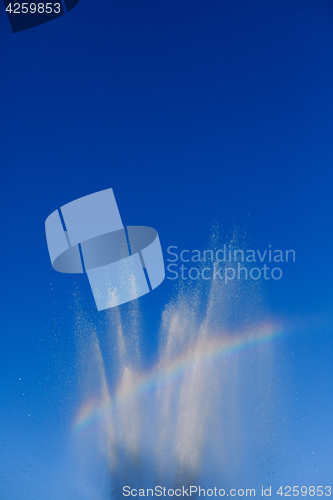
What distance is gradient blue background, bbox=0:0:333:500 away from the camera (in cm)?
215

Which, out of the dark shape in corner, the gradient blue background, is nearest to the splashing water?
the gradient blue background

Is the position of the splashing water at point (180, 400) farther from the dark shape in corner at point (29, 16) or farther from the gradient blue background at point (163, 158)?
the dark shape in corner at point (29, 16)

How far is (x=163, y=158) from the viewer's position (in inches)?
85.3

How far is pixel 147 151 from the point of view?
7.11 ft

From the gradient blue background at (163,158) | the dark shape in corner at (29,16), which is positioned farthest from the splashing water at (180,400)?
the dark shape in corner at (29,16)

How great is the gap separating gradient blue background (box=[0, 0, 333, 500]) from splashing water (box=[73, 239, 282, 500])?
11 centimetres

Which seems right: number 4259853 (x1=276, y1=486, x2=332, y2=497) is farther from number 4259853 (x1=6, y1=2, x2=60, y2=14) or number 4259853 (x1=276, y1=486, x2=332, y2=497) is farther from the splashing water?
number 4259853 (x1=6, y1=2, x2=60, y2=14)

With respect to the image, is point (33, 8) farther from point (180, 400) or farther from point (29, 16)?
point (180, 400)

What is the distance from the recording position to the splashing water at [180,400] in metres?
Answer: 2.14

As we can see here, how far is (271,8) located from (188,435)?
2480 millimetres

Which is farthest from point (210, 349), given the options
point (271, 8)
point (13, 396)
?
point (271, 8)

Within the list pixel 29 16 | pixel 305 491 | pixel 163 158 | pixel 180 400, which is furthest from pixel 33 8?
pixel 305 491

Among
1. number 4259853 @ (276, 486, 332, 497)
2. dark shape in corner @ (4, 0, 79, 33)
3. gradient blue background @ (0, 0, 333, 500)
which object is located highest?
dark shape in corner @ (4, 0, 79, 33)

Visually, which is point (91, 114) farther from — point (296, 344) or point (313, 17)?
point (296, 344)
